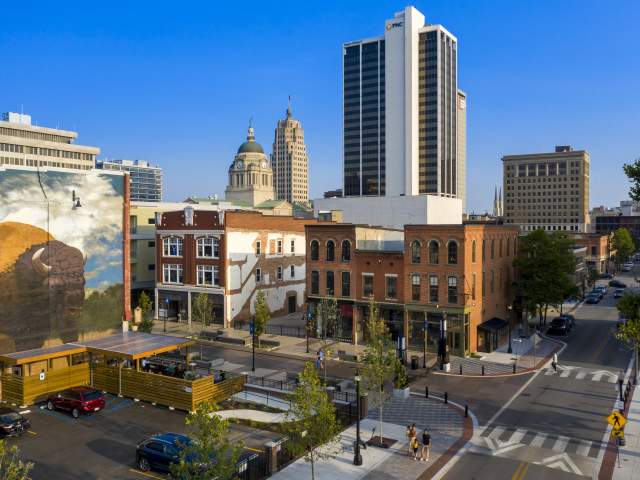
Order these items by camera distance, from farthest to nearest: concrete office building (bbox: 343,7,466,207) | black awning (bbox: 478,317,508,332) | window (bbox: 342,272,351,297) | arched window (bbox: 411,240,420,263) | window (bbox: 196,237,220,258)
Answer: concrete office building (bbox: 343,7,466,207)
window (bbox: 196,237,220,258)
window (bbox: 342,272,351,297)
arched window (bbox: 411,240,420,263)
black awning (bbox: 478,317,508,332)

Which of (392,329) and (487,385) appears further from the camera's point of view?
(392,329)

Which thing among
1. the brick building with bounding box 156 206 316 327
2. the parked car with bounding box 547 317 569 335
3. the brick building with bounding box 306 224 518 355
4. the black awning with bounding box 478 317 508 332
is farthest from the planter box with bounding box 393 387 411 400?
the brick building with bounding box 156 206 316 327

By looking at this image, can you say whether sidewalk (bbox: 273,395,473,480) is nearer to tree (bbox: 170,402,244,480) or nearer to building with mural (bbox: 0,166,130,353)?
tree (bbox: 170,402,244,480)

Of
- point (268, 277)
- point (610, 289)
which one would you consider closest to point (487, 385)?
point (268, 277)

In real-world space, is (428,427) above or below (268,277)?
below

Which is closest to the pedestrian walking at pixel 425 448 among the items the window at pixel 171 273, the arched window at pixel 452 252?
the arched window at pixel 452 252

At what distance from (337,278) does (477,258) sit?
14019 mm

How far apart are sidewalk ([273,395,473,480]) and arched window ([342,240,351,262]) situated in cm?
2071

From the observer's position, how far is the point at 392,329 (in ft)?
171

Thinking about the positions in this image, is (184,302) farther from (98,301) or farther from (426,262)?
(426,262)

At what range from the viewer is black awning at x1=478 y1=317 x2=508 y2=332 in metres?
50.3

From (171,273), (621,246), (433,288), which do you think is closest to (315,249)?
(433,288)

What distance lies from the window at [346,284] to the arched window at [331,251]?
6.96 feet

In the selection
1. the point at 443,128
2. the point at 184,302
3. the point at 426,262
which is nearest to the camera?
the point at 426,262
